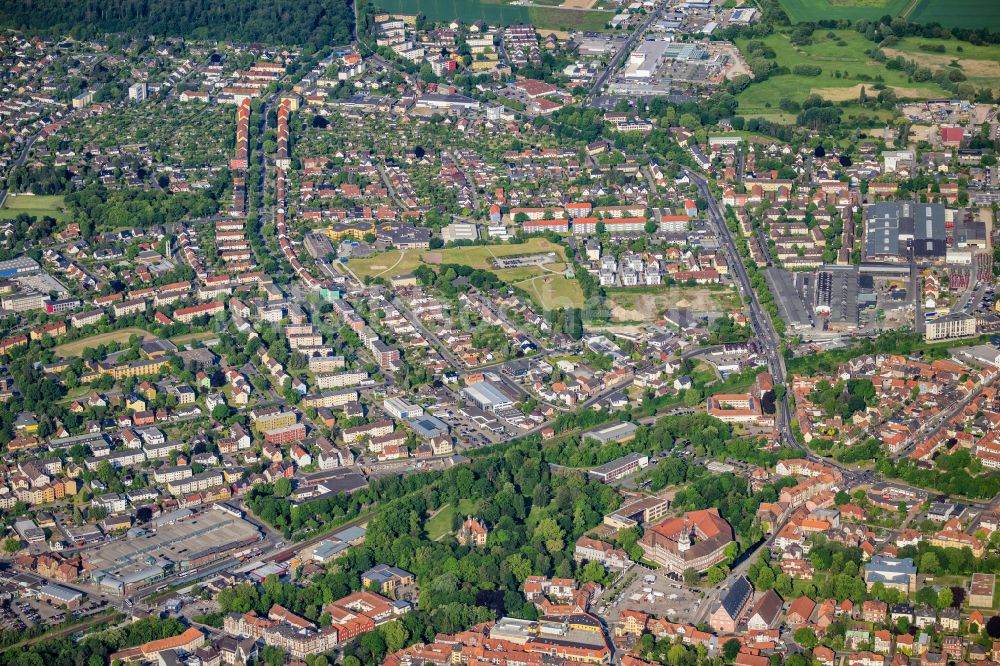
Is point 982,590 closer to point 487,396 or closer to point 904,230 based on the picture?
point 487,396

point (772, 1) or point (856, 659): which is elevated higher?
point (772, 1)

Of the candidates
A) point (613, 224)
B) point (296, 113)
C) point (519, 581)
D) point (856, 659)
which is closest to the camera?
point (856, 659)

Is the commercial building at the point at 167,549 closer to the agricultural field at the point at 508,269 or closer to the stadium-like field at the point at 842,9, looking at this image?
the agricultural field at the point at 508,269

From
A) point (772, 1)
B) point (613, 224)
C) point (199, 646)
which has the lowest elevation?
point (199, 646)

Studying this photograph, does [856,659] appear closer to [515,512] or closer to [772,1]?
[515,512]

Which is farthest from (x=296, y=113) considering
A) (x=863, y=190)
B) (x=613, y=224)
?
(x=863, y=190)

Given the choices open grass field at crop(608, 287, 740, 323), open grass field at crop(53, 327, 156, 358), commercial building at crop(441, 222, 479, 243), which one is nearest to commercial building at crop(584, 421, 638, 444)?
open grass field at crop(608, 287, 740, 323)

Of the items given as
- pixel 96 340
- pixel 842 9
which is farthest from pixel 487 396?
pixel 842 9

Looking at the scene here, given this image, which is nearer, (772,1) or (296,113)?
(296,113)

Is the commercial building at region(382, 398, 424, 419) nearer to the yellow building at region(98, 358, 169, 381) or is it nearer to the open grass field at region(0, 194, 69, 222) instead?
the yellow building at region(98, 358, 169, 381)
